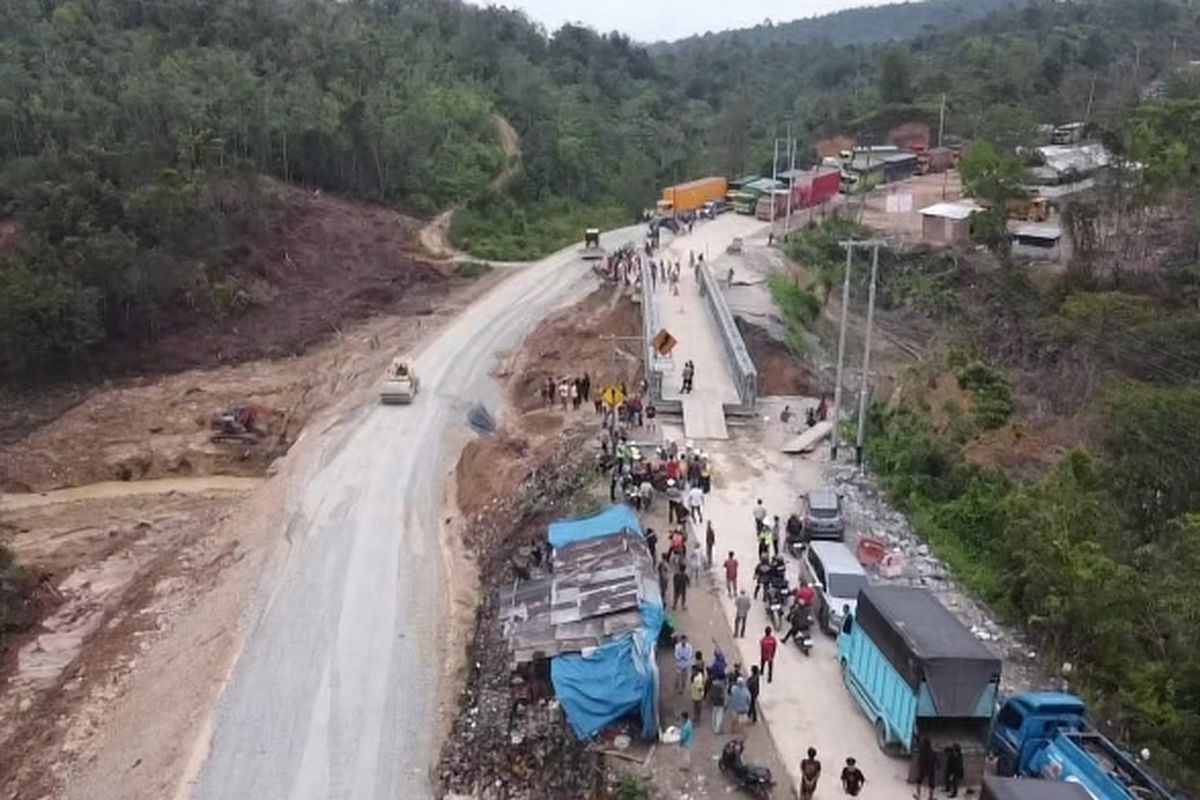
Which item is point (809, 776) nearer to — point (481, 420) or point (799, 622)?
point (799, 622)

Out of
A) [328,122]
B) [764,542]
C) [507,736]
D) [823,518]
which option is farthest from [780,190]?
[507,736]

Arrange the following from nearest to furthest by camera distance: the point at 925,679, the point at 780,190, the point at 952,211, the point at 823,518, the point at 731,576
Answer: the point at 925,679, the point at 731,576, the point at 823,518, the point at 952,211, the point at 780,190

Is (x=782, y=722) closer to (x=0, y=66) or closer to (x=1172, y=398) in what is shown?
(x=1172, y=398)

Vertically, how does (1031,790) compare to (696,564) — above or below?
above

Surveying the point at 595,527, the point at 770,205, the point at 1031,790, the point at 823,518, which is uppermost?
the point at 770,205

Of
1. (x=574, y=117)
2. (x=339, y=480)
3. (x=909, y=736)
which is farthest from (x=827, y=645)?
(x=574, y=117)

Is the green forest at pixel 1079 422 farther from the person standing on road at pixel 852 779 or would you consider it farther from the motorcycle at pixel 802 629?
the person standing on road at pixel 852 779

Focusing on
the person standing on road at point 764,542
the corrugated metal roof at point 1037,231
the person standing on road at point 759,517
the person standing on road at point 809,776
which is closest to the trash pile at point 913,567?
the person standing on road at point 759,517
